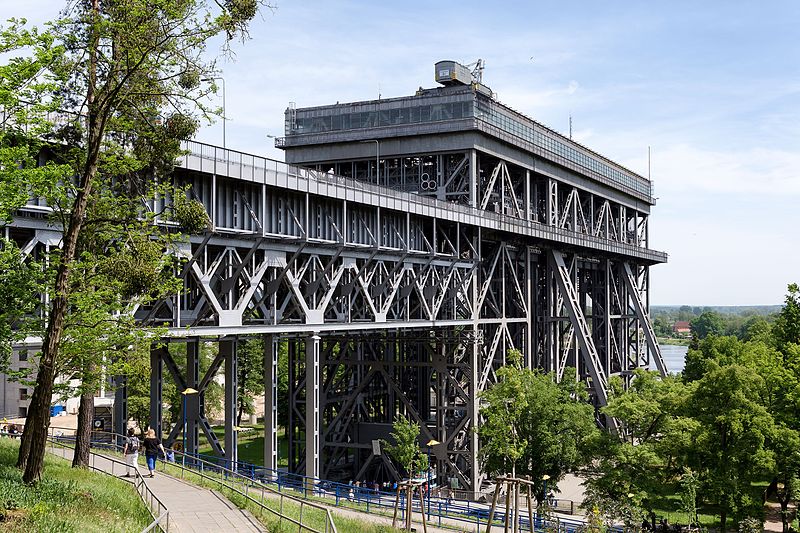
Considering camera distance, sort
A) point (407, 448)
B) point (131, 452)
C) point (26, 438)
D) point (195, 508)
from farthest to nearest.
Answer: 1. point (407, 448)
2. point (131, 452)
3. point (195, 508)
4. point (26, 438)

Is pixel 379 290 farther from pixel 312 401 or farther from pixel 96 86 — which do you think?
pixel 96 86

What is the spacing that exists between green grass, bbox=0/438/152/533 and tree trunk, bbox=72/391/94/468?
4.05 feet

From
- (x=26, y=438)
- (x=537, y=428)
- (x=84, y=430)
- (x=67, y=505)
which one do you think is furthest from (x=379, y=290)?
(x=67, y=505)

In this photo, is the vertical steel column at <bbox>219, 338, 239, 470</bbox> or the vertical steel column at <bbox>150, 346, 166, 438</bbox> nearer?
the vertical steel column at <bbox>150, 346, 166, 438</bbox>

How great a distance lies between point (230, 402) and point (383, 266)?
11937 millimetres

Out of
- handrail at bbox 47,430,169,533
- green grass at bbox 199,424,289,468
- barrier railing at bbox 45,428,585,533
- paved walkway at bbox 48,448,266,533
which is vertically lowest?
green grass at bbox 199,424,289,468

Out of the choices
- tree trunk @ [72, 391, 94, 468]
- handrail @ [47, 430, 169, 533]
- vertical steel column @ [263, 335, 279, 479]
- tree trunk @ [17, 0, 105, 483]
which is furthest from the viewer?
vertical steel column @ [263, 335, 279, 479]

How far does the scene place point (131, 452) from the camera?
27.2 meters

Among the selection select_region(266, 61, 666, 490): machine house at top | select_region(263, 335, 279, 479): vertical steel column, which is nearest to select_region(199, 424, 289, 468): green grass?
select_region(266, 61, 666, 490): machine house at top

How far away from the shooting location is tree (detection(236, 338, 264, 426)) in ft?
233

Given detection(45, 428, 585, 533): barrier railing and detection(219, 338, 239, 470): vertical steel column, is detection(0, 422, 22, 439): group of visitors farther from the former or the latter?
detection(219, 338, 239, 470): vertical steel column

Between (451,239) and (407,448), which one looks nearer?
(407,448)

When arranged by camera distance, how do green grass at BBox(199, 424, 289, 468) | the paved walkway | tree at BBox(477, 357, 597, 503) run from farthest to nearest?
green grass at BBox(199, 424, 289, 468) → tree at BBox(477, 357, 597, 503) → the paved walkway

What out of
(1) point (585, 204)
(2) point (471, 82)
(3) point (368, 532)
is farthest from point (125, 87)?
(1) point (585, 204)
